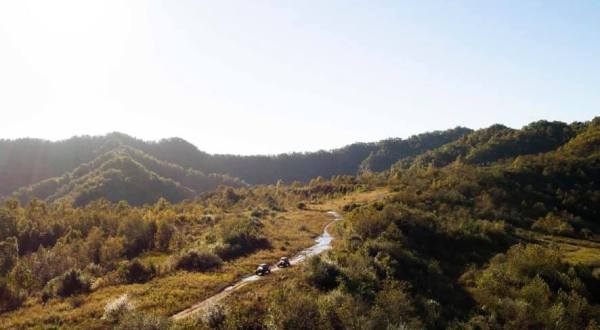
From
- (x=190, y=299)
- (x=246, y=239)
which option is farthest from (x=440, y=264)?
(x=190, y=299)

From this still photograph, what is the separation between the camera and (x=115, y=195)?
176 m

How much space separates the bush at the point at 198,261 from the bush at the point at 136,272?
11.2ft

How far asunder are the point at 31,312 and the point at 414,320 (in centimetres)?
2973

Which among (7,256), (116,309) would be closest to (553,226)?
(116,309)

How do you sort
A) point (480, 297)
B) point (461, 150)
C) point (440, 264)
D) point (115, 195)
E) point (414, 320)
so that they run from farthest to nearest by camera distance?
point (461, 150) → point (115, 195) → point (440, 264) → point (480, 297) → point (414, 320)

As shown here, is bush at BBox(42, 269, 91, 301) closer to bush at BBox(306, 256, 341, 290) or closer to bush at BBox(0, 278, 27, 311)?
bush at BBox(0, 278, 27, 311)

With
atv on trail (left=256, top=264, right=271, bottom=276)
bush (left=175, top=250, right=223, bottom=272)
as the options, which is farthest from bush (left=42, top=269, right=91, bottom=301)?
atv on trail (left=256, top=264, right=271, bottom=276)

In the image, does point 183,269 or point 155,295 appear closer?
point 155,295

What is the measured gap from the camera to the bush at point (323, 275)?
3606cm

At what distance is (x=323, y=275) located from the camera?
36719 mm

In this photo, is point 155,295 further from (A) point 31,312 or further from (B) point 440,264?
(B) point 440,264

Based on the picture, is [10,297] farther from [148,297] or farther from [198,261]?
[198,261]

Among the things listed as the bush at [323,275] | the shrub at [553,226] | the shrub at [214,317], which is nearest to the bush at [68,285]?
the shrub at [214,317]

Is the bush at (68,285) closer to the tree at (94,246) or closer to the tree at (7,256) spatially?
the tree at (7,256)
